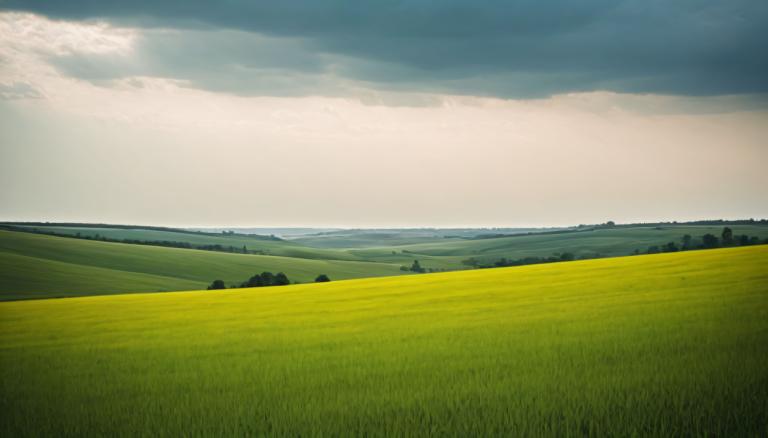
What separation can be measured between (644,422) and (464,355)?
5233 millimetres

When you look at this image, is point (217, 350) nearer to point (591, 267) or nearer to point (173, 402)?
point (173, 402)

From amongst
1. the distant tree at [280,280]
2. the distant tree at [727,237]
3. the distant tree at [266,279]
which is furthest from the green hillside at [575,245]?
the distant tree at [266,279]

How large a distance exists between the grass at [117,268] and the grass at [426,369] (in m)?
49.0

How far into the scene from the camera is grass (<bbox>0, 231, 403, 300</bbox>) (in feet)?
221

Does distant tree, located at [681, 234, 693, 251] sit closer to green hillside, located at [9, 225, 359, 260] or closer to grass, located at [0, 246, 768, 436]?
grass, located at [0, 246, 768, 436]

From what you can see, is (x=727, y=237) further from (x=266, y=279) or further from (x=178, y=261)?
(x=178, y=261)

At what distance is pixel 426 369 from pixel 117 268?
286 ft

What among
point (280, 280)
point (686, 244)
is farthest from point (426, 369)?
point (686, 244)

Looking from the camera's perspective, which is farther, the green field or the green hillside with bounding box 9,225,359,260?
the green hillside with bounding box 9,225,359,260

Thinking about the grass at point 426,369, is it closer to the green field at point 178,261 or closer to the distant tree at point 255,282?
the distant tree at point 255,282

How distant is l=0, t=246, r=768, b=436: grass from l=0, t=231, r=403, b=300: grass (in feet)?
161

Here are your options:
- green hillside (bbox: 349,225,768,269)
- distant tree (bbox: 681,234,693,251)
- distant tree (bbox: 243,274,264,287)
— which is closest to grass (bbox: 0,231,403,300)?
distant tree (bbox: 243,274,264,287)

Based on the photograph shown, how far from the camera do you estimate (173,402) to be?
31.7ft

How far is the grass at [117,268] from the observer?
221 feet
